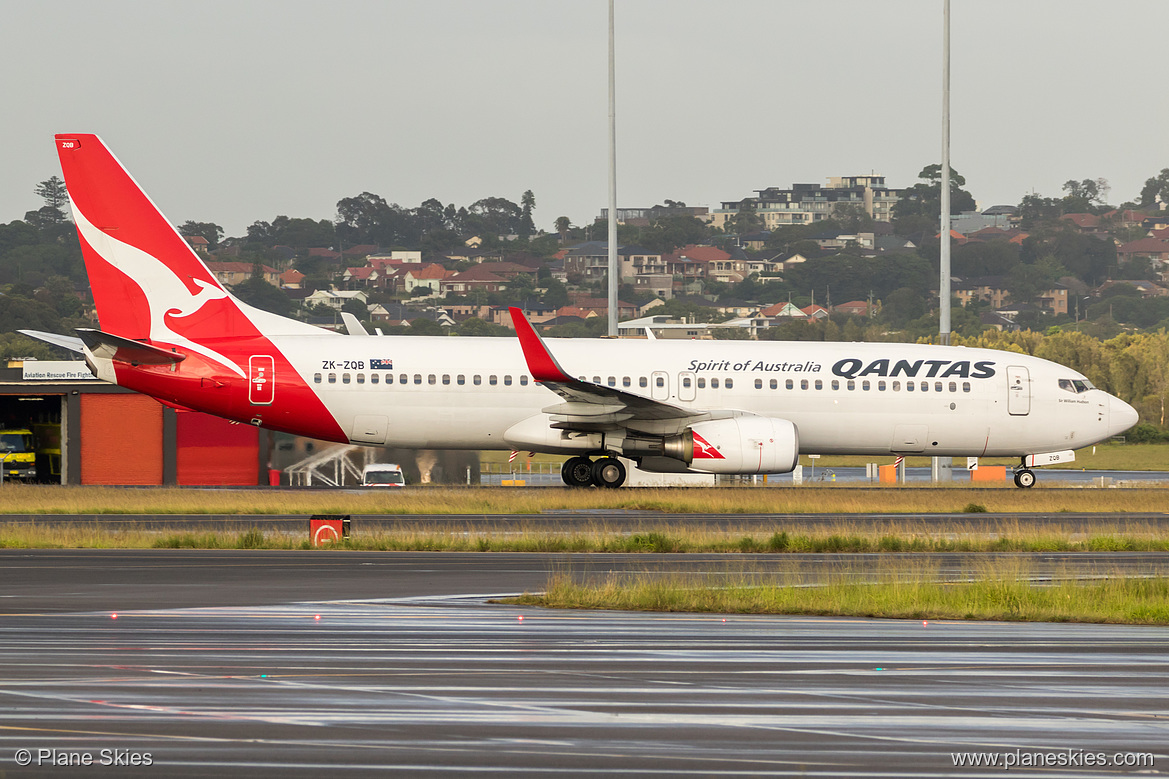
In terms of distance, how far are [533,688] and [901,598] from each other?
6783mm

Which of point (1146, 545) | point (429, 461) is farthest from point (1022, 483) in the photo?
point (429, 461)

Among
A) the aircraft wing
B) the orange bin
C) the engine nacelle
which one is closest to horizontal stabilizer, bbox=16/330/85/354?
the aircraft wing

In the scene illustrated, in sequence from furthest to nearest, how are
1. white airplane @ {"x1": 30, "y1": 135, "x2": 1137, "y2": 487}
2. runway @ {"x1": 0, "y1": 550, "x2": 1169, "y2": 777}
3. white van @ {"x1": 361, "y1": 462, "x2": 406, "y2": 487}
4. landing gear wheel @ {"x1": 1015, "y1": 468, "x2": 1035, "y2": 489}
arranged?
white van @ {"x1": 361, "y1": 462, "x2": 406, "y2": 487} < landing gear wheel @ {"x1": 1015, "y1": 468, "x2": 1035, "y2": 489} < white airplane @ {"x1": 30, "y1": 135, "x2": 1137, "y2": 487} < runway @ {"x1": 0, "y1": 550, "x2": 1169, "y2": 777}

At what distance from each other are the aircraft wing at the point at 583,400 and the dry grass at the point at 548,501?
5.52 feet

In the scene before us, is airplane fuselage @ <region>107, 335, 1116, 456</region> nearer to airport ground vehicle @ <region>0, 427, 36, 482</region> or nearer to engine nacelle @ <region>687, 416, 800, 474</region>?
engine nacelle @ <region>687, 416, 800, 474</region>

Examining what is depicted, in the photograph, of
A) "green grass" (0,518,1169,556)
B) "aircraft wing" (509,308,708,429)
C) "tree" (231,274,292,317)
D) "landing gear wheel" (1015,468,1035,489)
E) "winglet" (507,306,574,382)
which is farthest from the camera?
"tree" (231,274,292,317)

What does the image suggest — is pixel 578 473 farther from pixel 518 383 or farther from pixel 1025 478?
pixel 1025 478

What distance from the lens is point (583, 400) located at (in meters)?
31.3

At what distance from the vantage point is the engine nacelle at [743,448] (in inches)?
1207

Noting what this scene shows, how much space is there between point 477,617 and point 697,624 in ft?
7.44

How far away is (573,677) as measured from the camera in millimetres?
11039

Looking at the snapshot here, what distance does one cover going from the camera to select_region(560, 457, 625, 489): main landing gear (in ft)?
107

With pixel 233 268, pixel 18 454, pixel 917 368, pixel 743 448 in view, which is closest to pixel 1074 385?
pixel 917 368

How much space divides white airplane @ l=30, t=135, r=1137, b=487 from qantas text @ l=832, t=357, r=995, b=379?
5cm
